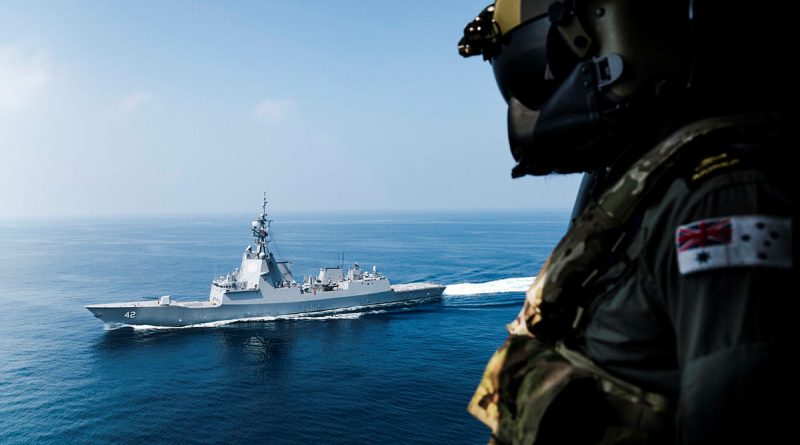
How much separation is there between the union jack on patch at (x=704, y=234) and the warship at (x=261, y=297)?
47251 mm

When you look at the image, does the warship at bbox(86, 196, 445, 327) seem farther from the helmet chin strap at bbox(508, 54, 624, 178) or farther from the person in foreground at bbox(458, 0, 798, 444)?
the person in foreground at bbox(458, 0, 798, 444)

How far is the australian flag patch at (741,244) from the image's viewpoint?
1.01 m

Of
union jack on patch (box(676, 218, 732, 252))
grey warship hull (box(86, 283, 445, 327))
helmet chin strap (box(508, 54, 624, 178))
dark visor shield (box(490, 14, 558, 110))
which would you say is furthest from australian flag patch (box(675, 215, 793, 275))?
grey warship hull (box(86, 283, 445, 327))

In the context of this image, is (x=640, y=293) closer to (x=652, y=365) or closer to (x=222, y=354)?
(x=652, y=365)

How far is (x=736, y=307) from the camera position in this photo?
101 centimetres

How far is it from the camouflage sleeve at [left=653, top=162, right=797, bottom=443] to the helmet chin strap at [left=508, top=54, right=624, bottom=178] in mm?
568

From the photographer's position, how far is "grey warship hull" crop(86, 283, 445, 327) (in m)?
42.6

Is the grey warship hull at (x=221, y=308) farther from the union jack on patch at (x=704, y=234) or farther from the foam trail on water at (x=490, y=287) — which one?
the union jack on patch at (x=704, y=234)

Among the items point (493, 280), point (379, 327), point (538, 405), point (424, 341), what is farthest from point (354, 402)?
point (493, 280)

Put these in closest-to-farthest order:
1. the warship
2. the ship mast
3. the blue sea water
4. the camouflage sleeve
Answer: the camouflage sleeve
the blue sea water
the warship
the ship mast

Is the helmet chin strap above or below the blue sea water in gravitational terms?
above

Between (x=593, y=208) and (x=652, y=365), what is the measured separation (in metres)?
0.50

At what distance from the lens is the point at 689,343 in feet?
3.57

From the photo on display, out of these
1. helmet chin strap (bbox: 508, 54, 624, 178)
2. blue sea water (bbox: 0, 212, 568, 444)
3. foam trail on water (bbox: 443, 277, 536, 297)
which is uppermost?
helmet chin strap (bbox: 508, 54, 624, 178)
